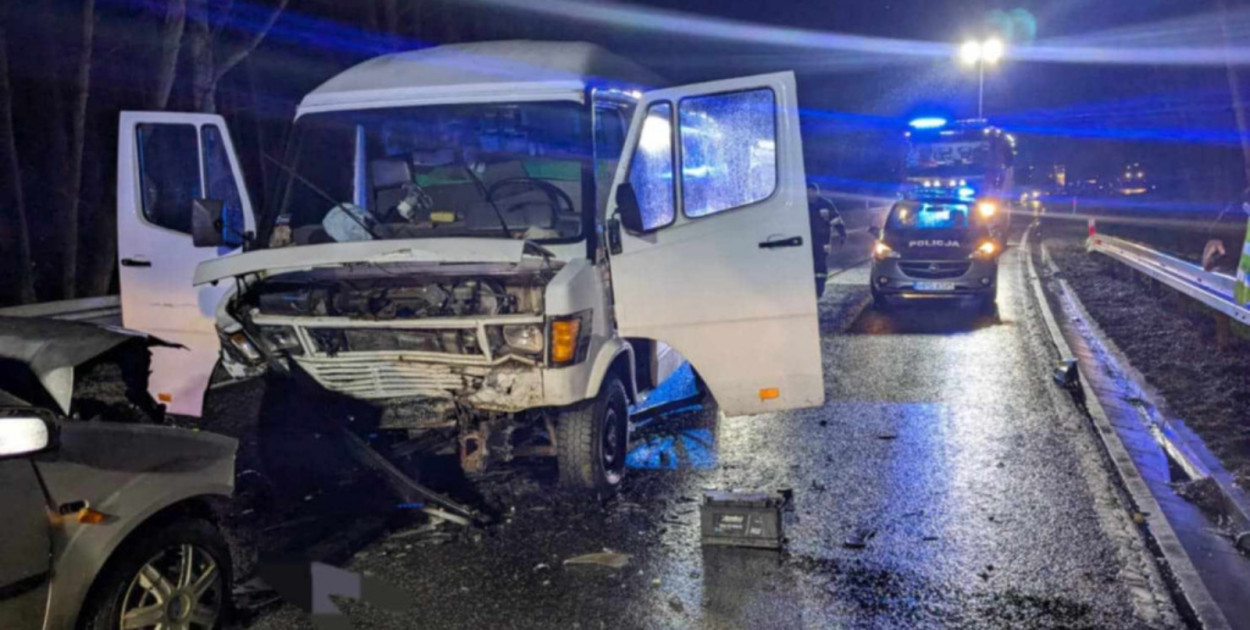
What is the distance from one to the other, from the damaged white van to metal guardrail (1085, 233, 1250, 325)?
4.74 metres

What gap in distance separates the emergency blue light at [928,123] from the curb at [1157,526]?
1513cm

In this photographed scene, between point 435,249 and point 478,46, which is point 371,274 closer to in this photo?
point 435,249

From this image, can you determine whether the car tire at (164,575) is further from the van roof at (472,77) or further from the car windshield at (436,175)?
the van roof at (472,77)

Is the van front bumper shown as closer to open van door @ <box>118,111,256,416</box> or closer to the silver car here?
open van door @ <box>118,111,256,416</box>

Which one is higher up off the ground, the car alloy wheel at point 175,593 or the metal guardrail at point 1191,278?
the metal guardrail at point 1191,278

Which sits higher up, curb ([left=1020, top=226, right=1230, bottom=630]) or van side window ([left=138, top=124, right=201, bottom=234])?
van side window ([left=138, top=124, right=201, bottom=234])

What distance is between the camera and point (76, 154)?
40.6ft

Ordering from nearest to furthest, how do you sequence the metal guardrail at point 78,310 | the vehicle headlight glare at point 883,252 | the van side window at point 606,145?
the van side window at point 606,145 → the metal guardrail at point 78,310 → the vehicle headlight glare at point 883,252

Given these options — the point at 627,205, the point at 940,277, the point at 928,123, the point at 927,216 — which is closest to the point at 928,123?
the point at 928,123

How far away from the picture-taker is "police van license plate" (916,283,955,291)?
1291cm

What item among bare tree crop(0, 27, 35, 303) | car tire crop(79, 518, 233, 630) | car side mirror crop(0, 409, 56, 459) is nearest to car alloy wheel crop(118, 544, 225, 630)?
car tire crop(79, 518, 233, 630)

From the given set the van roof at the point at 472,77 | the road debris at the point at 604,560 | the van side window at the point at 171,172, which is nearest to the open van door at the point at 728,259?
the van roof at the point at 472,77

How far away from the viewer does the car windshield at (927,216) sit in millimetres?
13258

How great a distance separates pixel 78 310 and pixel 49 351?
6.45m
